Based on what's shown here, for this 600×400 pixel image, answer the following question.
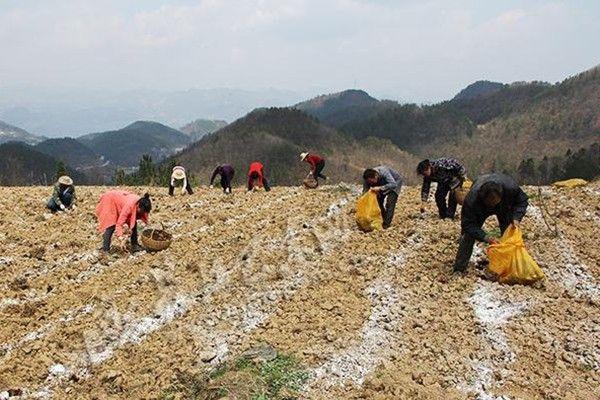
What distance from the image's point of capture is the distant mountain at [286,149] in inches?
6186

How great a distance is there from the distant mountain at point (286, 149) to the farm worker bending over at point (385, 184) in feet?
410

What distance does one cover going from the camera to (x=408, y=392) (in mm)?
5992

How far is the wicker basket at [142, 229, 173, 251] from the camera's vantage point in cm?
1125

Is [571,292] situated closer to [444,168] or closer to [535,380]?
[535,380]

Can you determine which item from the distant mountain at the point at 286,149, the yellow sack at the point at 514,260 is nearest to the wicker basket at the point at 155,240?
the yellow sack at the point at 514,260

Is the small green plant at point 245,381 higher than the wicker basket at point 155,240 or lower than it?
lower

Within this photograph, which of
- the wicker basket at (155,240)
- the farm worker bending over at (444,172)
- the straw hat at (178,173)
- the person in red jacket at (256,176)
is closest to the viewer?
the wicker basket at (155,240)

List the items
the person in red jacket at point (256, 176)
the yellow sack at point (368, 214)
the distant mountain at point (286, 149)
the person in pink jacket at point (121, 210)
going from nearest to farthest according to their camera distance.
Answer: the person in pink jacket at point (121, 210), the yellow sack at point (368, 214), the person in red jacket at point (256, 176), the distant mountain at point (286, 149)

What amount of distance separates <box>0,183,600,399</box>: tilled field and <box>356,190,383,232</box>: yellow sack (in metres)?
0.31

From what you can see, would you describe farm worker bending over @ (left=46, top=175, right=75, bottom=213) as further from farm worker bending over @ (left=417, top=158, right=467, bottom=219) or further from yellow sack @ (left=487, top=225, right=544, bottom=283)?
yellow sack @ (left=487, top=225, right=544, bottom=283)

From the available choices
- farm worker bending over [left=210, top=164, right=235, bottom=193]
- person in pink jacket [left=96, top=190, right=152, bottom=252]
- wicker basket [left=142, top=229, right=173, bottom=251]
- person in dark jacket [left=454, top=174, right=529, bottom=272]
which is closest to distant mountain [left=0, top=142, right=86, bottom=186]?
farm worker bending over [left=210, top=164, right=235, bottom=193]

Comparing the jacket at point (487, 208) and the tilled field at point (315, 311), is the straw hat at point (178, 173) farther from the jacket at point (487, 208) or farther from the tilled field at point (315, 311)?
the jacket at point (487, 208)

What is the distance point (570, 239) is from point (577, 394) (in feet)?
19.2

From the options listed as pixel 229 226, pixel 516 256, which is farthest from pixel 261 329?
pixel 229 226
